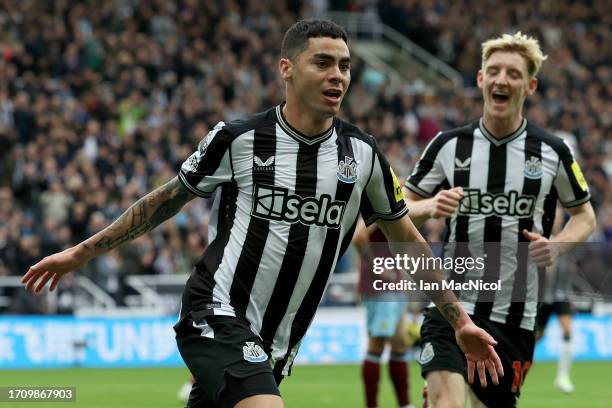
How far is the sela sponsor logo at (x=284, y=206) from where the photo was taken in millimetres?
5848

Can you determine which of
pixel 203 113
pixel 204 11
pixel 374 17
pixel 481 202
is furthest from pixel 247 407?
pixel 374 17

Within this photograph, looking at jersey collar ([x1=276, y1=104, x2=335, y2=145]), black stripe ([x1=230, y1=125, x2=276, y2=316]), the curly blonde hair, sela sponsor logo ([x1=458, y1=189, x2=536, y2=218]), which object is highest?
the curly blonde hair

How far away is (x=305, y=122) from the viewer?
5977mm

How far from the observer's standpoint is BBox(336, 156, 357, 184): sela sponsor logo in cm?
593

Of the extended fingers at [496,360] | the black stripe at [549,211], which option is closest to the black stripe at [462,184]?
the black stripe at [549,211]

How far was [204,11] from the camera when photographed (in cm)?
2666

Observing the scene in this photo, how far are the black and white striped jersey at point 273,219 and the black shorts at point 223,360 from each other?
0.32 ft

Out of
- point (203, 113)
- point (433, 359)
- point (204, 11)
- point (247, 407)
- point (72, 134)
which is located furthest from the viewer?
point (204, 11)

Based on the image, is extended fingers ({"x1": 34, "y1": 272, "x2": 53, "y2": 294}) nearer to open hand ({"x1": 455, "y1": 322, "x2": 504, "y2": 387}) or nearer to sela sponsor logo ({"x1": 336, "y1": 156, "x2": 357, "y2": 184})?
sela sponsor logo ({"x1": 336, "y1": 156, "x2": 357, "y2": 184})

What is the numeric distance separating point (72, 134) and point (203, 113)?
3092 millimetres

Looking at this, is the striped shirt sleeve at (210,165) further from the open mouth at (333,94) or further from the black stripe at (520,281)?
the black stripe at (520,281)

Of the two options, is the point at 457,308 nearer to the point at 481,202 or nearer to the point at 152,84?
the point at 481,202

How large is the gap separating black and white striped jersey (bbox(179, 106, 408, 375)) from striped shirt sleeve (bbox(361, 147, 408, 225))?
0.24 feet

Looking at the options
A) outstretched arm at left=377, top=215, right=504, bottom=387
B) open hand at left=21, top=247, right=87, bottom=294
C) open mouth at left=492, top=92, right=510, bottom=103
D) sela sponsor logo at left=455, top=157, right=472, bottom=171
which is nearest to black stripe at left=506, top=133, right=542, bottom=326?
sela sponsor logo at left=455, top=157, right=472, bottom=171
